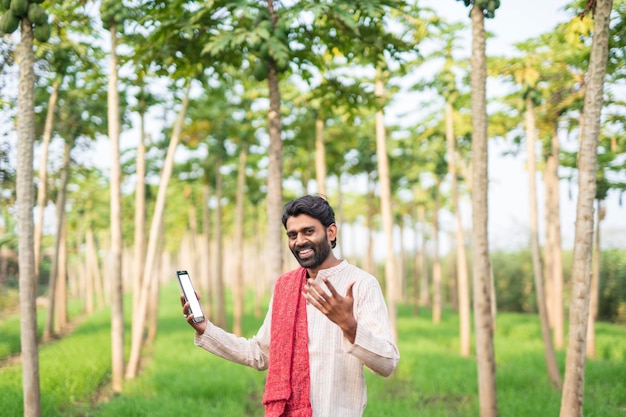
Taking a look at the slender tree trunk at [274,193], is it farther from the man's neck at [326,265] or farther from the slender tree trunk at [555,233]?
the slender tree trunk at [555,233]

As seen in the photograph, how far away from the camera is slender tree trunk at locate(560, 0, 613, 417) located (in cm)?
591

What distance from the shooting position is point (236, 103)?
1560 cm

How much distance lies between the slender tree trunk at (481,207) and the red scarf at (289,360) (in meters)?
4.87

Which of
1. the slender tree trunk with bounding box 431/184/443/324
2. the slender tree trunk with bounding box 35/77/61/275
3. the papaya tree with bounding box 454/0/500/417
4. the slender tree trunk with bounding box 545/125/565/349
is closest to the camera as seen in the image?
the papaya tree with bounding box 454/0/500/417

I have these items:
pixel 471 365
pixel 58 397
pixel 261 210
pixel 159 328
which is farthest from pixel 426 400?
pixel 261 210

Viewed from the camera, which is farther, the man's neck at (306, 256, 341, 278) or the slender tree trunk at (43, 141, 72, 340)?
the slender tree trunk at (43, 141, 72, 340)

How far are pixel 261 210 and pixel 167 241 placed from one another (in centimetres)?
1401

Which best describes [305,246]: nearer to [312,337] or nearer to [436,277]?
[312,337]

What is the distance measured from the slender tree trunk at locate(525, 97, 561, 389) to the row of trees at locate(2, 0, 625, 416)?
37mm

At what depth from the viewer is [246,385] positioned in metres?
10.1

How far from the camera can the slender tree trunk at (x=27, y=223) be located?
6.25 metres

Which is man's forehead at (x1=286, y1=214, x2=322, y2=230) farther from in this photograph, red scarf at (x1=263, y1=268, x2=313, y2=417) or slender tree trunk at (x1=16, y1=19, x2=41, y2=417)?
slender tree trunk at (x1=16, y1=19, x2=41, y2=417)

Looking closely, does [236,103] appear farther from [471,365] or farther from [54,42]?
[471,365]

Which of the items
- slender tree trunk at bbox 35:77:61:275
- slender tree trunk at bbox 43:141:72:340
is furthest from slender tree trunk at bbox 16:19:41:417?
slender tree trunk at bbox 43:141:72:340
